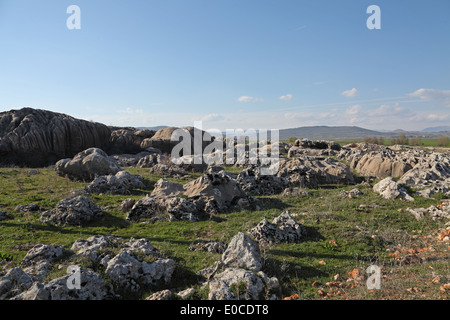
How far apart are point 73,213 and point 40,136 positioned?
24.8 meters

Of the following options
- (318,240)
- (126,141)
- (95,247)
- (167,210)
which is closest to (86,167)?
(167,210)

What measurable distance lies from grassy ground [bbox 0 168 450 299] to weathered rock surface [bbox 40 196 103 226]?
1.34ft

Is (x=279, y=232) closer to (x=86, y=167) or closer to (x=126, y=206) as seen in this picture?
(x=126, y=206)

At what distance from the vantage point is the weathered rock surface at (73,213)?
11.1 metres

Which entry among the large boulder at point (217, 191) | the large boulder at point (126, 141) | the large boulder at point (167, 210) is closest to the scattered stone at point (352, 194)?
the large boulder at point (217, 191)

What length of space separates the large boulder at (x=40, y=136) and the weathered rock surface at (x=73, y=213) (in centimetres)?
2247

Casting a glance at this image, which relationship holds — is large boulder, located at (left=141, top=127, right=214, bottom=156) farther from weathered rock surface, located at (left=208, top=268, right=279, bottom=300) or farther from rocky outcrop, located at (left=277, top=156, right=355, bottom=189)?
weathered rock surface, located at (left=208, top=268, right=279, bottom=300)

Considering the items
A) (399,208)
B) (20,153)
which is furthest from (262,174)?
(20,153)

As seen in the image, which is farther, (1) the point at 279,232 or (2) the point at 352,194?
(2) the point at 352,194

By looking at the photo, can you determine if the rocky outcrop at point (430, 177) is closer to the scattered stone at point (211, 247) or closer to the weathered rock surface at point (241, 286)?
the scattered stone at point (211, 247)

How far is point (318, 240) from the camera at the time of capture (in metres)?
8.96

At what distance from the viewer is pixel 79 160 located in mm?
19672
